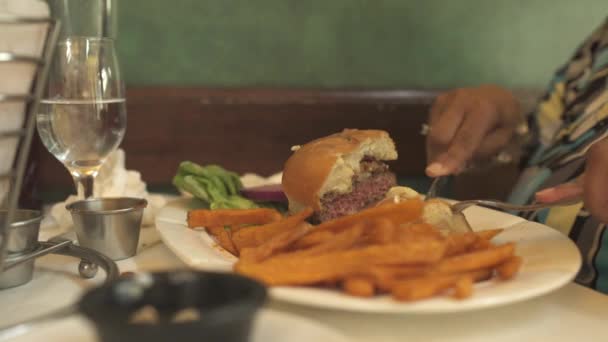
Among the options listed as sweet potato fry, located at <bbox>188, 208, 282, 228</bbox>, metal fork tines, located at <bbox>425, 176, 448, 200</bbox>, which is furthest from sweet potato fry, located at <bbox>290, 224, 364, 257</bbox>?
metal fork tines, located at <bbox>425, 176, 448, 200</bbox>

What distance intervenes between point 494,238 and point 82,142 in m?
0.71

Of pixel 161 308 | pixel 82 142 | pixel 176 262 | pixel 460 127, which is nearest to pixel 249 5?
pixel 460 127

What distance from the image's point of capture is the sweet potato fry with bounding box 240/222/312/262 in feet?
2.60

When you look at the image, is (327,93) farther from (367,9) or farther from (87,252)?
(87,252)

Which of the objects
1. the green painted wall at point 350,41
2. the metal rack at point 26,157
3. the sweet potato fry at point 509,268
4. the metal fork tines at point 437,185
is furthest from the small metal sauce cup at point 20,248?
the green painted wall at point 350,41

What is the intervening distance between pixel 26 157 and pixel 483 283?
56cm

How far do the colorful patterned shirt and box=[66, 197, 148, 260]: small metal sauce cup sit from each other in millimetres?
770

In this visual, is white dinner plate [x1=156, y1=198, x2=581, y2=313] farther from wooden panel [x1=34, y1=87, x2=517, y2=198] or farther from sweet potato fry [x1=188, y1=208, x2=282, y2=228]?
wooden panel [x1=34, y1=87, x2=517, y2=198]

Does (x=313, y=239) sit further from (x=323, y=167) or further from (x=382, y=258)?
(x=323, y=167)

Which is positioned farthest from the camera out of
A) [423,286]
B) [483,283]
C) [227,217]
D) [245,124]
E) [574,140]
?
[245,124]

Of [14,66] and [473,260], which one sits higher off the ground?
[14,66]

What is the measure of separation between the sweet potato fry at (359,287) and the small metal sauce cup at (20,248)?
44 cm

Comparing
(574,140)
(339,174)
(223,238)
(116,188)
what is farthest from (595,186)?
(116,188)

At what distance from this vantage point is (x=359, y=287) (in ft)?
2.25
